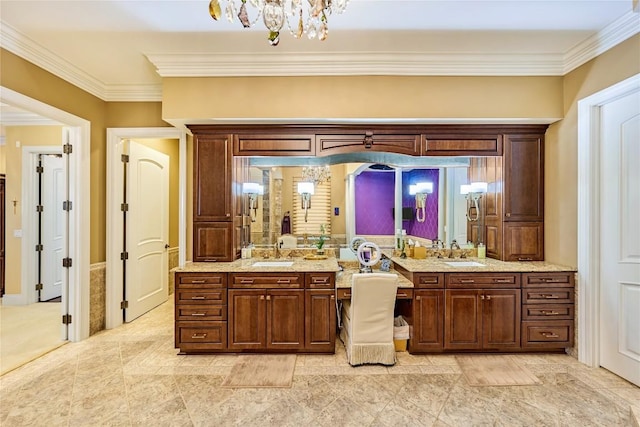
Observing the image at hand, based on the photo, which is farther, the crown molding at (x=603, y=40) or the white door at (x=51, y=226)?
the white door at (x=51, y=226)

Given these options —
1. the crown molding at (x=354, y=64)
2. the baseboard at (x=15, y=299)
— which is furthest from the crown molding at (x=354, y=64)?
the baseboard at (x=15, y=299)

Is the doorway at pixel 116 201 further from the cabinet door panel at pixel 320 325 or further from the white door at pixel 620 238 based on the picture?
the white door at pixel 620 238

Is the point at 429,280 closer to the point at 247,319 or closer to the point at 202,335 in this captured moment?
the point at 247,319

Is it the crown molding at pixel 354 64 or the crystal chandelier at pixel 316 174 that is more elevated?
the crown molding at pixel 354 64

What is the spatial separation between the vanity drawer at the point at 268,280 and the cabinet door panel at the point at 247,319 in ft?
0.20

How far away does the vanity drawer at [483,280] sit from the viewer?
3.01 metres

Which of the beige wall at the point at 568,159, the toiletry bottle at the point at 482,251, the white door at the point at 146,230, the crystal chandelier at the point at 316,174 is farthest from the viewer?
the white door at the point at 146,230

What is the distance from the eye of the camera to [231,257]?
3344mm

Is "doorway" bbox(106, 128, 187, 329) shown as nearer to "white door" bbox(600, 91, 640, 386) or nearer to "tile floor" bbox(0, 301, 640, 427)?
"tile floor" bbox(0, 301, 640, 427)

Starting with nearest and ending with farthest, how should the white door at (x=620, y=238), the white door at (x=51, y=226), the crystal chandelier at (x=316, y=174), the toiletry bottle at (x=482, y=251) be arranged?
the white door at (x=620, y=238)
the toiletry bottle at (x=482, y=251)
the crystal chandelier at (x=316, y=174)
the white door at (x=51, y=226)

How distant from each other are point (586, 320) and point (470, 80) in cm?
253

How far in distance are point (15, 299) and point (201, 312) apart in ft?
12.3

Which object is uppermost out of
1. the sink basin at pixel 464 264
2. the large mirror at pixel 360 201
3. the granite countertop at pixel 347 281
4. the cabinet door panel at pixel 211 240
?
the large mirror at pixel 360 201

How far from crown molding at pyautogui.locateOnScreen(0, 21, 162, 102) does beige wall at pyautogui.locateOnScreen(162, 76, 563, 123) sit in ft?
2.71
